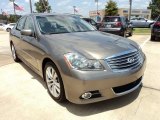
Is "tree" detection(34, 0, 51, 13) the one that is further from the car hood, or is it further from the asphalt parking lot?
the car hood

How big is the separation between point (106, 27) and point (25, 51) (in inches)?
360

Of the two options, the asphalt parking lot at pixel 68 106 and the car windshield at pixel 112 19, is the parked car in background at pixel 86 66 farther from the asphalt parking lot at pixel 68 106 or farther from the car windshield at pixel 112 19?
the car windshield at pixel 112 19

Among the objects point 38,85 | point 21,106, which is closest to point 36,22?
point 38,85

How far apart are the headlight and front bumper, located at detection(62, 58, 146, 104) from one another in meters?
0.09

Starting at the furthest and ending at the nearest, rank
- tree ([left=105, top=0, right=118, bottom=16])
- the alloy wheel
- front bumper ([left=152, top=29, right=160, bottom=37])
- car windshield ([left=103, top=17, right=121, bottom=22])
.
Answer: tree ([left=105, top=0, right=118, bottom=16]) < car windshield ([left=103, top=17, right=121, bottom=22]) < front bumper ([left=152, top=29, right=160, bottom=37]) < the alloy wheel

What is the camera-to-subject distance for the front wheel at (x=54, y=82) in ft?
11.8

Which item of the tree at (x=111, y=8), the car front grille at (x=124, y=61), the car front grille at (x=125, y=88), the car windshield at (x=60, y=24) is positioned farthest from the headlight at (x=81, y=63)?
the tree at (x=111, y=8)

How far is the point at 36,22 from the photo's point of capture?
471 centimetres

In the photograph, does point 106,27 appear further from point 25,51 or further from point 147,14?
point 147,14

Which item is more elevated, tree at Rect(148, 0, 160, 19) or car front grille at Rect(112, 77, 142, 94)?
tree at Rect(148, 0, 160, 19)

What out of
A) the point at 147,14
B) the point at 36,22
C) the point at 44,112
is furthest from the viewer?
the point at 147,14

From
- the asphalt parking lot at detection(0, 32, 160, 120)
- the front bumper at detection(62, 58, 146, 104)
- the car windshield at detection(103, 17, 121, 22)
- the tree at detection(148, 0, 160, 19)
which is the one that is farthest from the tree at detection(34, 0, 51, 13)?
the tree at detection(148, 0, 160, 19)

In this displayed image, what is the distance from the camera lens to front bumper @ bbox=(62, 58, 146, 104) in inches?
125

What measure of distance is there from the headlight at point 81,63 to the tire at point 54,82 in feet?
1.23
